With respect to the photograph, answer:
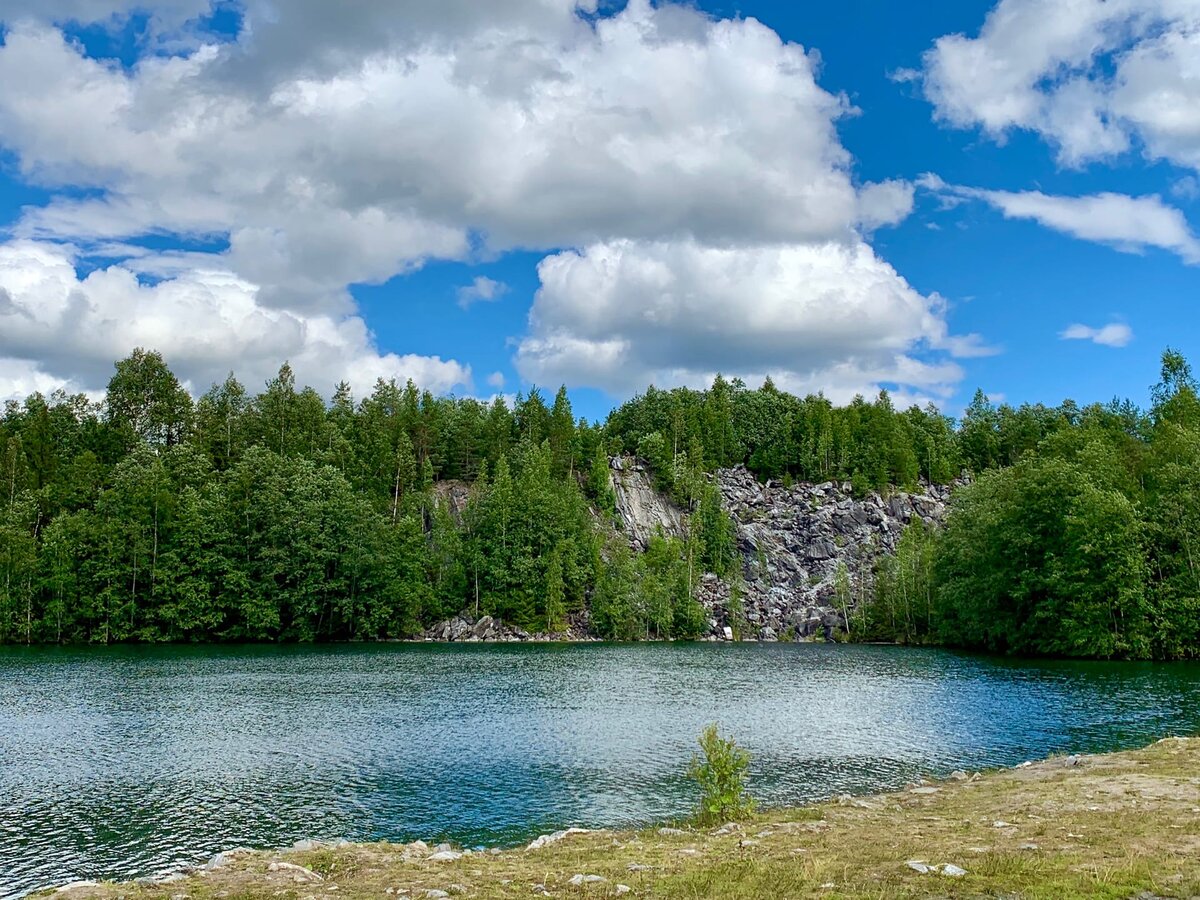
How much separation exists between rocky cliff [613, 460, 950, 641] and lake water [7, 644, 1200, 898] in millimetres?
63334

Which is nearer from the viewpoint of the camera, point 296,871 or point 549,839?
point 296,871

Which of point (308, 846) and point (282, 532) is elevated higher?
point (282, 532)

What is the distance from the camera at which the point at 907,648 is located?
11969 cm

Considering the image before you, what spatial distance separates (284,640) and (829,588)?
308ft

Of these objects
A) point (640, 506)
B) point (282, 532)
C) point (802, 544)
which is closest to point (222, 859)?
point (282, 532)

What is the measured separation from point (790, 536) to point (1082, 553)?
8268 cm

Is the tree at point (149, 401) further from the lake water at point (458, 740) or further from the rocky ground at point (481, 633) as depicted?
the lake water at point (458, 740)

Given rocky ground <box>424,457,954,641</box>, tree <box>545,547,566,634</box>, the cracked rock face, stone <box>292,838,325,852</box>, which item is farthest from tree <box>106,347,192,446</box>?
stone <box>292,838,325,852</box>

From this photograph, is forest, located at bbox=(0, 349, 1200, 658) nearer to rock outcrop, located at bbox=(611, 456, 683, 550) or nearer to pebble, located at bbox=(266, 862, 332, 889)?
rock outcrop, located at bbox=(611, 456, 683, 550)

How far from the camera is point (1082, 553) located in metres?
93.3

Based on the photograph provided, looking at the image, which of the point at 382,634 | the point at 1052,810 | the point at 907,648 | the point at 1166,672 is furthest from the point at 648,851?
the point at 382,634

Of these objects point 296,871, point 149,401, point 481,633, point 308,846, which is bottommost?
point 481,633

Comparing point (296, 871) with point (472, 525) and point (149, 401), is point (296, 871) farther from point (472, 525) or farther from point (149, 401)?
point (149, 401)

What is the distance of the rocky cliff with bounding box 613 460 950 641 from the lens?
150500mm
